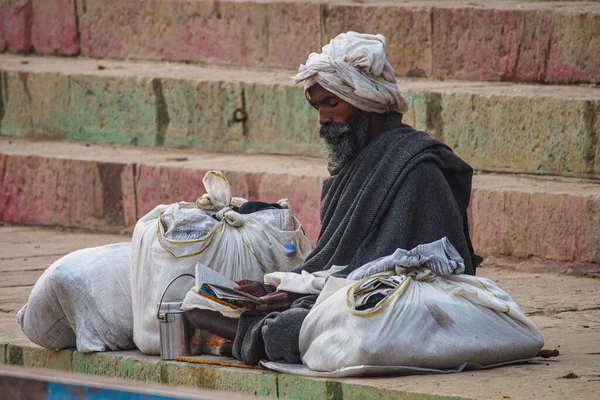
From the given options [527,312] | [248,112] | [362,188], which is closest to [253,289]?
[362,188]

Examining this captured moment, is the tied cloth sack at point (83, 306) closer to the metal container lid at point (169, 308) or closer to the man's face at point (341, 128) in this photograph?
the metal container lid at point (169, 308)

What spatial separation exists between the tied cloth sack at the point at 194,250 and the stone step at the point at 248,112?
2.59 metres

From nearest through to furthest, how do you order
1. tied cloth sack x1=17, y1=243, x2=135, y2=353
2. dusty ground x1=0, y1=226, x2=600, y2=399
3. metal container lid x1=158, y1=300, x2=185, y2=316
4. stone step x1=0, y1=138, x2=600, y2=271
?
dusty ground x1=0, y1=226, x2=600, y2=399
metal container lid x1=158, y1=300, x2=185, y2=316
tied cloth sack x1=17, y1=243, x2=135, y2=353
stone step x1=0, y1=138, x2=600, y2=271

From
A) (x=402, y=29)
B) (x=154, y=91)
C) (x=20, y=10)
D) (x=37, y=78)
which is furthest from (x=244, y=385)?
(x=20, y=10)

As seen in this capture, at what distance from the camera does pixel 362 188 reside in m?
5.66

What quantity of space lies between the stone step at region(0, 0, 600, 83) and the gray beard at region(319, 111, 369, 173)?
10.5ft

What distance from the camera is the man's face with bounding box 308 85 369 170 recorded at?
18.8ft

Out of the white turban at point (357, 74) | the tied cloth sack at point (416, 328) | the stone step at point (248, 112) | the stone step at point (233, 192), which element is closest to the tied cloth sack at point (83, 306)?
the tied cloth sack at point (416, 328)

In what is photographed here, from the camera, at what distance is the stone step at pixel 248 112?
826 cm

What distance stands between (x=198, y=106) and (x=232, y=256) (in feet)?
13.8

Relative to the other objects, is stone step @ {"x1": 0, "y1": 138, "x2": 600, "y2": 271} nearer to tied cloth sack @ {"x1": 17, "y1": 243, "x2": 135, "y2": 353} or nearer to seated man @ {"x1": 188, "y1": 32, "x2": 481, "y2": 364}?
seated man @ {"x1": 188, "y1": 32, "x2": 481, "y2": 364}

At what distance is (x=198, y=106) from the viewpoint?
33.0 feet

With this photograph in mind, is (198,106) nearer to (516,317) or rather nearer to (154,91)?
(154,91)

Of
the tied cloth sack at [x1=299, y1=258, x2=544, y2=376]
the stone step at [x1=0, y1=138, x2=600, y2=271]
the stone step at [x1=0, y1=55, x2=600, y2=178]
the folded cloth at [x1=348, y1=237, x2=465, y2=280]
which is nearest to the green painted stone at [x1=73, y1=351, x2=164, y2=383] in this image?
the tied cloth sack at [x1=299, y1=258, x2=544, y2=376]
